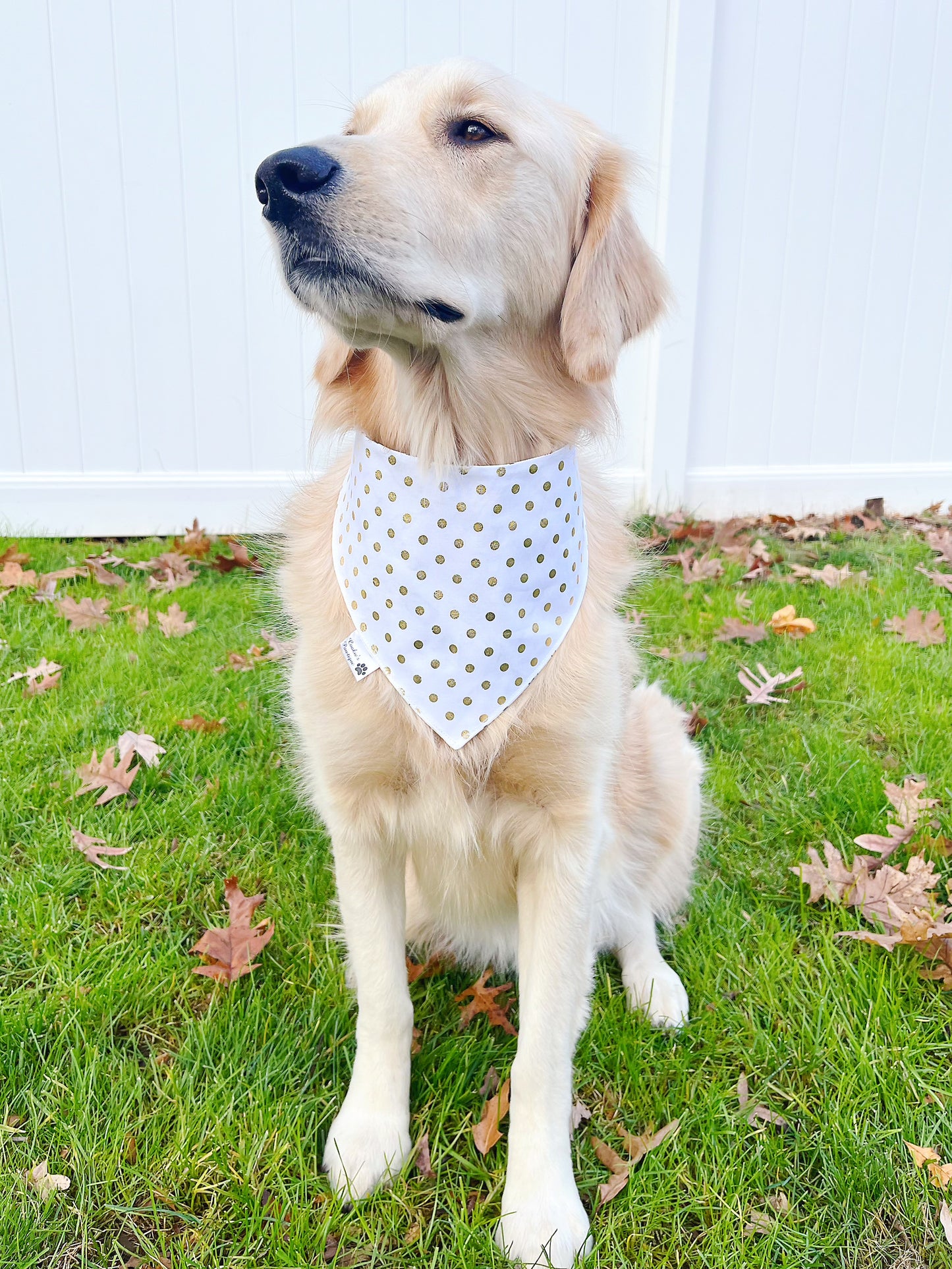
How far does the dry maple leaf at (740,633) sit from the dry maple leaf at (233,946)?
2.32m

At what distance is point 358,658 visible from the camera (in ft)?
5.46

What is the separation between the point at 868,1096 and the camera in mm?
1655

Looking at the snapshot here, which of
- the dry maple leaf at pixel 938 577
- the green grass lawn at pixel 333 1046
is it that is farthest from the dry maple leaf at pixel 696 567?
the green grass lawn at pixel 333 1046

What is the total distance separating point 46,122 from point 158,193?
62 centimetres

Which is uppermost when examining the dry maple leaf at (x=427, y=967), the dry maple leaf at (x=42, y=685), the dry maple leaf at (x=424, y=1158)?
the dry maple leaf at (x=42, y=685)

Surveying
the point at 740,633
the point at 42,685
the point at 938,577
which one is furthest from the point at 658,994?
the point at 938,577

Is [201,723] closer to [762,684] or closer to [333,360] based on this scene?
[333,360]

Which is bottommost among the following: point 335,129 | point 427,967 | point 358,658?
point 427,967

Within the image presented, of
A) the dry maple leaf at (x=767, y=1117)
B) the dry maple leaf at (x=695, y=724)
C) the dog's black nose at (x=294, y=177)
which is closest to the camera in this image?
the dog's black nose at (x=294, y=177)

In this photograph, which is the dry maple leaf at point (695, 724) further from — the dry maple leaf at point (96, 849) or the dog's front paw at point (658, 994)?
the dry maple leaf at point (96, 849)

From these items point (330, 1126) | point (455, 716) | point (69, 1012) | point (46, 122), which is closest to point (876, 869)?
point (455, 716)

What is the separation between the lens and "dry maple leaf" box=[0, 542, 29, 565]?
14.3ft

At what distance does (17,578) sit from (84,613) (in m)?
0.63

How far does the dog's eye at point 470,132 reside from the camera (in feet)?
5.38
